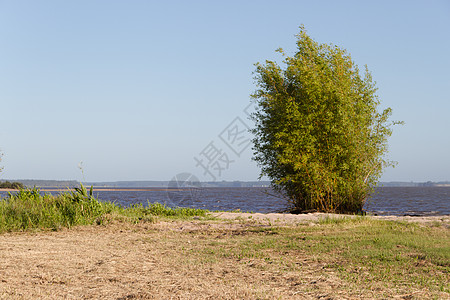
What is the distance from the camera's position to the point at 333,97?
62.2ft

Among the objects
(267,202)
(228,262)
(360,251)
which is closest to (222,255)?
(228,262)

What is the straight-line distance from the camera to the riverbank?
20.4 feet

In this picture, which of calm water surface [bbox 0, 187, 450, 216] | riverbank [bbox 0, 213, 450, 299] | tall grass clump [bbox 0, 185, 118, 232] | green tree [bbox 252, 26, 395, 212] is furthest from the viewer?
calm water surface [bbox 0, 187, 450, 216]

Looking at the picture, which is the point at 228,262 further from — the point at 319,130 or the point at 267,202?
the point at 267,202

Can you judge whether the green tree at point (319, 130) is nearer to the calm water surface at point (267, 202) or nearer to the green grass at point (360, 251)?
the calm water surface at point (267, 202)

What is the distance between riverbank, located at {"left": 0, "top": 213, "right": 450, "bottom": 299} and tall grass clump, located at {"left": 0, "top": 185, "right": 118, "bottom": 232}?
67 cm

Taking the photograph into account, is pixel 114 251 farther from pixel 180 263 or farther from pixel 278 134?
pixel 278 134

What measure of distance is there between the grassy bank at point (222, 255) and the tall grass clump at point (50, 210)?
0.13 ft

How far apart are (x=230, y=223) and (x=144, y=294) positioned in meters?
8.51

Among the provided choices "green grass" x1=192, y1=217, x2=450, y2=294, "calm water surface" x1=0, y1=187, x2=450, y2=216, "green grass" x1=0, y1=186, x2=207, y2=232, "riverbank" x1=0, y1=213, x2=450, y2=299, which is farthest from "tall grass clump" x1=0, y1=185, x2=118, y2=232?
"green grass" x1=192, y1=217, x2=450, y2=294

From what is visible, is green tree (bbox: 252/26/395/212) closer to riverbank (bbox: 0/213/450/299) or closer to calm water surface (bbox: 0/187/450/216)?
calm water surface (bbox: 0/187/450/216)

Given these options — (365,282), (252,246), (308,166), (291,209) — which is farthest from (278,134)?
(365,282)

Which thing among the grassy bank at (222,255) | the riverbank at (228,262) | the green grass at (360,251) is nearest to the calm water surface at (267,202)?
the grassy bank at (222,255)

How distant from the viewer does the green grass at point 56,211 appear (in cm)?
1307
